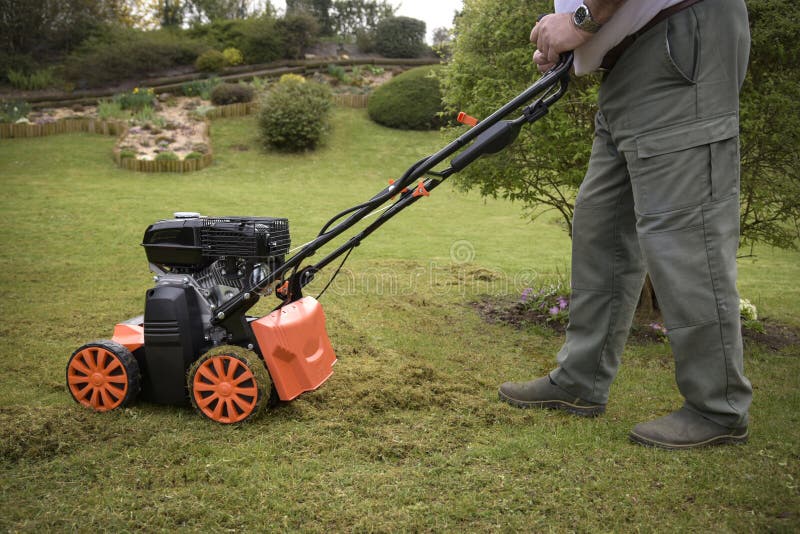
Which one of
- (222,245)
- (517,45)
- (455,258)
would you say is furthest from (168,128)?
(222,245)

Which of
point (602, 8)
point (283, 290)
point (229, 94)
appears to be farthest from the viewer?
point (229, 94)

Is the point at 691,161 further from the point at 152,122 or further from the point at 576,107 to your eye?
the point at 152,122

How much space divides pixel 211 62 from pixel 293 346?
17.4 metres

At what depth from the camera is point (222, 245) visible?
9.30ft

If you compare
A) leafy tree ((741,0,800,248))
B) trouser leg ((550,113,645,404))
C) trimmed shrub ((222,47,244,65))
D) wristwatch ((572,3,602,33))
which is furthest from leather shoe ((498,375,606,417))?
trimmed shrub ((222,47,244,65))

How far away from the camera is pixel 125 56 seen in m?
17.8

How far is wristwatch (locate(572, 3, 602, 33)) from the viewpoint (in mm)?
2295

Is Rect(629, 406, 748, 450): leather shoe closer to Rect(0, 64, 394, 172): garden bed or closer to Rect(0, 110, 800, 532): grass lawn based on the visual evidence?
Rect(0, 110, 800, 532): grass lawn

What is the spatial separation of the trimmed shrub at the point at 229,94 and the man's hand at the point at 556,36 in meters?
13.9

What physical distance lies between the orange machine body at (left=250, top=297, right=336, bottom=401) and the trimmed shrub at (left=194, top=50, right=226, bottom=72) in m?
17.2

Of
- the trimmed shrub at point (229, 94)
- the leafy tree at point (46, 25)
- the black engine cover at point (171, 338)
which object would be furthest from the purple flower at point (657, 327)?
the leafy tree at point (46, 25)

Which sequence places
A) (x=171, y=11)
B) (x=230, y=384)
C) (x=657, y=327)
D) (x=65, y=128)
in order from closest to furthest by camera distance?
(x=230, y=384) < (x=657, y=327) < (x=65, y=128) < (x=171, y=11)

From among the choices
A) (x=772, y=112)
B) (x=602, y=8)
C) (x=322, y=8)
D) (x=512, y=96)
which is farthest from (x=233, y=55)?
(x=602, y=8)

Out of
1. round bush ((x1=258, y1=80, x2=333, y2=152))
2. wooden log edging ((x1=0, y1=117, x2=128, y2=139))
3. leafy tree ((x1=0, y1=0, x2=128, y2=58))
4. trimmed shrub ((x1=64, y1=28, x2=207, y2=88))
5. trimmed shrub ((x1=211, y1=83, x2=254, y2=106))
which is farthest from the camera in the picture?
leafy tree ((x1=0, y1=0, x2=128, y2=58))
